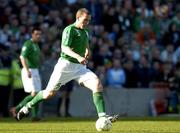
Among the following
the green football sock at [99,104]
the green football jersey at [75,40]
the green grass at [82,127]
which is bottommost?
the green grass at [82,127]

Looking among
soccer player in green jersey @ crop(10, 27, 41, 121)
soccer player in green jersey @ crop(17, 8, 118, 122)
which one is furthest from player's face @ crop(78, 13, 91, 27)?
soccer player in green jersey @ crop(10, 27, 41, 121)

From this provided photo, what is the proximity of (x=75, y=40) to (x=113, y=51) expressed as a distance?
11.5 meters

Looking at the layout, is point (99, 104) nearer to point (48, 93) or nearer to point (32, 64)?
point (48, 93)

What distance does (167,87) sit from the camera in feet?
85.4

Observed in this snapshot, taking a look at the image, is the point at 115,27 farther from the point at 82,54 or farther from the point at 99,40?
the point at 82,54

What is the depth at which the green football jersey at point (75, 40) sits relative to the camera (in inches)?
584

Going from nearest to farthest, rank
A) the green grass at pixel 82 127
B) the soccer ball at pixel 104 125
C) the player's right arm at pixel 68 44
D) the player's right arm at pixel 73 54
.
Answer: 1. the soccer ball at pixel 104 125
2. the player's right arm at pixel 73 54
3. the player's right arm at pixel 68 44
4. the green grass at pixel 82 127

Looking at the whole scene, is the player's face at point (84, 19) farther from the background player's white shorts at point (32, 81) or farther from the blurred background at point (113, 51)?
the blurred background at point (113, 51)

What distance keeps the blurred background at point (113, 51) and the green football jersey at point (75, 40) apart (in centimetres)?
850

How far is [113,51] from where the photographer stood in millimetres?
26562

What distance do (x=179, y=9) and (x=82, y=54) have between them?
1573cm

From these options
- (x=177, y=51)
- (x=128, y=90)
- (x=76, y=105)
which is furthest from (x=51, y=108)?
(x=177, y=51)

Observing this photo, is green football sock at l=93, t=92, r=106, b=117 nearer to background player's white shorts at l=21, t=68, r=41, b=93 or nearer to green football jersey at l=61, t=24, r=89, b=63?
green football jersey at l=61, t=24, r=89, b=63

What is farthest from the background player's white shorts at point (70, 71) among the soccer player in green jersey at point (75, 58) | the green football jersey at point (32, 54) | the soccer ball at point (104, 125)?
the green football jersey at point (32, 54)
